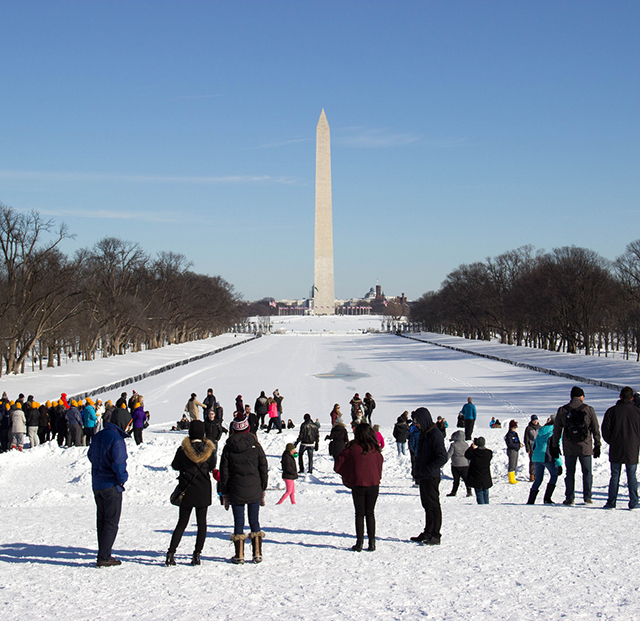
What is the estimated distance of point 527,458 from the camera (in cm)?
1273

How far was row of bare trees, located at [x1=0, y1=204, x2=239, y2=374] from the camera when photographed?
39.2 m

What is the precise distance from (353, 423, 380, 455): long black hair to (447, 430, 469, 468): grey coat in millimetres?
3909

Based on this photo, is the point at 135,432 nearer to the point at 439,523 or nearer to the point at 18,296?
the point at 439,523

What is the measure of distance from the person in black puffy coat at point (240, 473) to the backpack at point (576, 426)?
366cm

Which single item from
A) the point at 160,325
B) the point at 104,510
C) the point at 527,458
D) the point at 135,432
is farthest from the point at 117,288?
the point at 104,510

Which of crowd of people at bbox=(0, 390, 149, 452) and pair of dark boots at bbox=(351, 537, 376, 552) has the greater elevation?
pair of dark boots at bbox=(351, 537, 376, 552)

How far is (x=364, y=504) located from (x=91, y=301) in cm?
4566

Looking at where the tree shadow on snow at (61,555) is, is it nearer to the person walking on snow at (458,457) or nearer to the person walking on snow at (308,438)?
the person walking on snow at (458,457)

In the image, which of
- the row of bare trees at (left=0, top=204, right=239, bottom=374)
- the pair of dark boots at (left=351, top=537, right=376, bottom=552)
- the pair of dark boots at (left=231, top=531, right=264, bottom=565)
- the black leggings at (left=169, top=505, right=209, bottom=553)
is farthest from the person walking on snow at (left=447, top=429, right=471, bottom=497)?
the row of bare trees at (left=0, top=204, right=239, bottom=374)

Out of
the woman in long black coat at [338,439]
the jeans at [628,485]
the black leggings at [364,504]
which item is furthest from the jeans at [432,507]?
the woman in long black coat at [338,439]

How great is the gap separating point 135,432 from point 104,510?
30.8 ft

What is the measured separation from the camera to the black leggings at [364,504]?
5.65 m

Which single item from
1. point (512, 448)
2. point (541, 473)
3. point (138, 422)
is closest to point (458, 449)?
point (541, 473)

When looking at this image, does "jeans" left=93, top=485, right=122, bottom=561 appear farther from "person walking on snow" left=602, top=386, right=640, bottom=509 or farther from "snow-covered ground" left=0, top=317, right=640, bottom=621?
"person walking on snow" left=602, top=386, right=640, bottom=509
